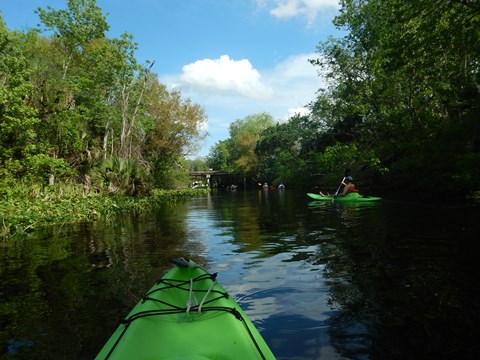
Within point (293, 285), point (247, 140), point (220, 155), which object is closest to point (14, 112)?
point (293, 285)

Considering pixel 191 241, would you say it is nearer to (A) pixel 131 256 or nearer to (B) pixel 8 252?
(A) pixel 131 256

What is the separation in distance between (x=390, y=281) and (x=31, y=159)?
60.1 feet

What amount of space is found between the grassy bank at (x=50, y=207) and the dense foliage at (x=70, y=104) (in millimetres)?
1358

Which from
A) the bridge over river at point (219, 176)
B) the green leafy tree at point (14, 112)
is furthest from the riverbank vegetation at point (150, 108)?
the bridge over river at point (219, 176)

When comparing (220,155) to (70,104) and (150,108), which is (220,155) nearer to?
(150,108)

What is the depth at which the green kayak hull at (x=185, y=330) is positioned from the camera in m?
2.98

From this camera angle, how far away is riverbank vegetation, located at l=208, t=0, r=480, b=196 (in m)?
13.8

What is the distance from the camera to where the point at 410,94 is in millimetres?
25078

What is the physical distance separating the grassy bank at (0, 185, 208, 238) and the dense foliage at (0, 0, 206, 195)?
1.36 m

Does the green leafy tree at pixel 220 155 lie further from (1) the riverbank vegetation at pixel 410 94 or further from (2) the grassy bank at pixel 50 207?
(2) the grassy bank at pixel 50 207

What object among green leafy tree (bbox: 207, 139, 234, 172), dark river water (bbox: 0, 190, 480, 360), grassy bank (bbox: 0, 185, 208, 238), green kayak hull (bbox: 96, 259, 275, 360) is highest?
green leafy tree (bbox: 207, 139, 234, 172)

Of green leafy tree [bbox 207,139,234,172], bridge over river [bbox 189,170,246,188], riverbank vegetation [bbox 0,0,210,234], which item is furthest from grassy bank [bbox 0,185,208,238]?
green leafy tree [bbox 207,139,234,172]

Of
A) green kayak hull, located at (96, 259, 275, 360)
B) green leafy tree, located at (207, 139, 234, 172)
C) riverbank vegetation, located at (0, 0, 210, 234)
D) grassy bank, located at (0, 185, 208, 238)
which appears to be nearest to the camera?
green kayak hull, located at (96, 259, 275, 360)

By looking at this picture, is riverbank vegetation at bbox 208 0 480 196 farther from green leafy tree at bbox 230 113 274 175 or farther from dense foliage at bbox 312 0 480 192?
green leafy tree at bbox 230 113 274 175
